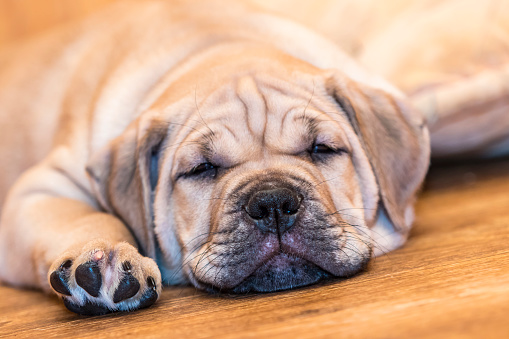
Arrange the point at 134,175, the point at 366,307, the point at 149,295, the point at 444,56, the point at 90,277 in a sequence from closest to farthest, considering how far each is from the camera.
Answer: the point at 366,307 < the point at 90,277 < the point at 149,295 < the point at 134,175 < the point at 444,56

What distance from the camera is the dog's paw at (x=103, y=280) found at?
78.5 inches

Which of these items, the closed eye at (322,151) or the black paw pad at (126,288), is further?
the closed eye at (322,151)

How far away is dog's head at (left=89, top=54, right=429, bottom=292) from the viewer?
7.06 ft

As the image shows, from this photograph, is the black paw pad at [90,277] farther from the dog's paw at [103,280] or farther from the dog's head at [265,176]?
the dog's head at [265,176]

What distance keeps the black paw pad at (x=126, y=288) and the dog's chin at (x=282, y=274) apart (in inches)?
16.3

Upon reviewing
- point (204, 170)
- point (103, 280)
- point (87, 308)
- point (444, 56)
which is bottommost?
point (87, 308)

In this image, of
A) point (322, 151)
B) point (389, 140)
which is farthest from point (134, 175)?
point (389, 140)

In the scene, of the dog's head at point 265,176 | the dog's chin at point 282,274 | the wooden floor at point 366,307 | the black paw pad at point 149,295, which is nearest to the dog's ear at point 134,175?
the dog's head at point 265,176

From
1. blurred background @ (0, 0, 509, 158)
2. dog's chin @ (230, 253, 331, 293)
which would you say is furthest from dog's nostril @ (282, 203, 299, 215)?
blurred background @ (0, 0, 509, 158)

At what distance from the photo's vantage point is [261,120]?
261cm

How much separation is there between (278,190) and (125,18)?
2279 mm

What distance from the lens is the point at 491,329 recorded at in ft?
4.28

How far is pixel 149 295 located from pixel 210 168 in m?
0.68

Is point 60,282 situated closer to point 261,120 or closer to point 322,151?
point 261,120
